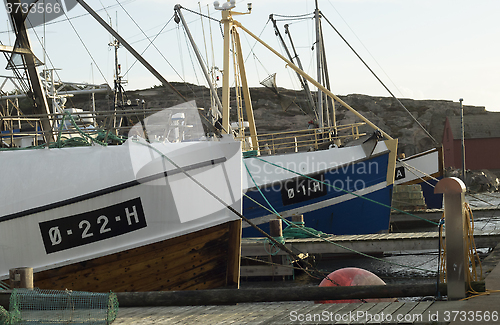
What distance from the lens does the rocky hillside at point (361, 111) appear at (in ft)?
163

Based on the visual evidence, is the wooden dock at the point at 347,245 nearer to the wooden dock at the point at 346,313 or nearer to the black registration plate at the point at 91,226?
the wooden dock at the point at 346,313

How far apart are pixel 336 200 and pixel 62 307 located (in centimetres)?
903

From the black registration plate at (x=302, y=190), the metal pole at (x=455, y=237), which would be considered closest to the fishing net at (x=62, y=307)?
the metal pole at (x=455, y=237)

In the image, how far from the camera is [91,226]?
20.5ft

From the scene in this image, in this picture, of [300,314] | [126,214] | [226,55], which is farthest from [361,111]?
[300,314]

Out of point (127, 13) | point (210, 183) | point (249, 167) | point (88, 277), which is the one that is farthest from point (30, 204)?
point (249, 167)

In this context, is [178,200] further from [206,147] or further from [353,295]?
[353,295]

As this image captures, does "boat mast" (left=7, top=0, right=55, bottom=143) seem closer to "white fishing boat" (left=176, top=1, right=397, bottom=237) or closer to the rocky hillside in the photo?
"white fishing boat" (left=176, top=1, right=397, bottom=237)

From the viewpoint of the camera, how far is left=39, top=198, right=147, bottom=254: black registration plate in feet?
20.1

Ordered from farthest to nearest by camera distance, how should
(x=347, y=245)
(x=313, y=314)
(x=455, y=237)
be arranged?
(x=347, y=245) < (x=313, y=314) < (x=455, y=237)

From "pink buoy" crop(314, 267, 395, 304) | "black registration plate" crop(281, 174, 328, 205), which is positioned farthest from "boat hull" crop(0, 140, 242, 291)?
"black registration plate" crop(281, 174, 328, 205)

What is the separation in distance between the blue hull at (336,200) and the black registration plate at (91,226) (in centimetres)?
595

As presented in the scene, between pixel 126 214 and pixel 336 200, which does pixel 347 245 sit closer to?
pixel 336 200

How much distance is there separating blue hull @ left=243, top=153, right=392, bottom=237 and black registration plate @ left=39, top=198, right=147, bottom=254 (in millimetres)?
5953
